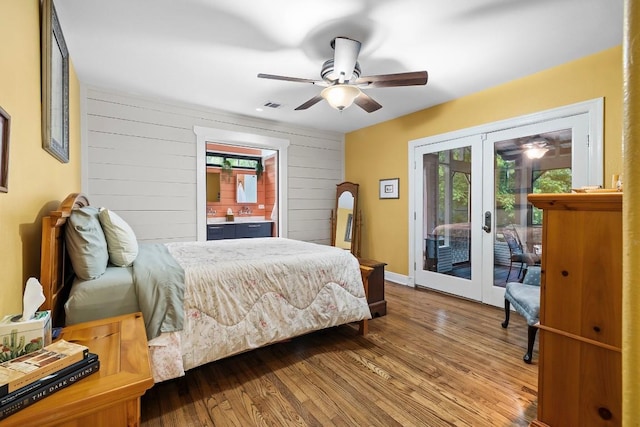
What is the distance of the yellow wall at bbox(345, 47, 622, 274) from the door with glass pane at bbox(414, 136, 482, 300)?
24cm

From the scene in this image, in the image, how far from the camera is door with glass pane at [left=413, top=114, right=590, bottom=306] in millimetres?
3012

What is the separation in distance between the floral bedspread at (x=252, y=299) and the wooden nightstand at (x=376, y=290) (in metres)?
0.48

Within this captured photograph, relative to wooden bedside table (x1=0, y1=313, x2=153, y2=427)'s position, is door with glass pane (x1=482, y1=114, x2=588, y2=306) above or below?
above

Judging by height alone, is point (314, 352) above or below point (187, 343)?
below

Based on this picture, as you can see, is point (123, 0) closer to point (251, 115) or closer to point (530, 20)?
point (251, 115)

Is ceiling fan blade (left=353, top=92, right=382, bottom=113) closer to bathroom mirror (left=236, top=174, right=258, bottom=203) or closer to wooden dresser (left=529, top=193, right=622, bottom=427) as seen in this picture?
wooden dresser (left=529, top=193, right=622, bottom=427)

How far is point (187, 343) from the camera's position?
183 centimetres

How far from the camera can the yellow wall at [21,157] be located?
4.26 feet

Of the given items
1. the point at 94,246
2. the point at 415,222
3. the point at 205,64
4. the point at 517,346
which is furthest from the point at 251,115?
the point at 517,346

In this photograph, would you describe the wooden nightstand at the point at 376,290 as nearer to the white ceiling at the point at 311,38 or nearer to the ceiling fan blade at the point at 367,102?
the ceiling fan blade at the point at 367,102

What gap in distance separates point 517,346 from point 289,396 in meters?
1.97

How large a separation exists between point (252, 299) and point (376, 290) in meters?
1.56

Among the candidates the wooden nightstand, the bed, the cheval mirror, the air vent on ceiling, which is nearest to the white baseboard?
the cheval mirror

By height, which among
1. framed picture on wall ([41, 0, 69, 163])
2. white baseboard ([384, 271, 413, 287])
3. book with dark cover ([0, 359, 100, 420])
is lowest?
white baseboard ([384, 271, 413, 287])
